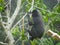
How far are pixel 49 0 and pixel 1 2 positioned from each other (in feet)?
15.7

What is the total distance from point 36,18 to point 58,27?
2.87m

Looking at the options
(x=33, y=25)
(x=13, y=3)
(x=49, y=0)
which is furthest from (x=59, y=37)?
(x=49, y=0)

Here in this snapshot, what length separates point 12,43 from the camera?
359cm

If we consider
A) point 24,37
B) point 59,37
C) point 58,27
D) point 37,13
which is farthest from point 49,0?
point 59,37

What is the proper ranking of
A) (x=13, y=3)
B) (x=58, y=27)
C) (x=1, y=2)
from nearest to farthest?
1. (x=1, y=2)
2. (x=13, y=3)
3. (x=58, y=27)

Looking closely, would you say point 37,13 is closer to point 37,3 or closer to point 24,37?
point 37,3

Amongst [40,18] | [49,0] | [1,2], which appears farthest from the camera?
[49,0]

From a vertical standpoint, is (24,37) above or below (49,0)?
above

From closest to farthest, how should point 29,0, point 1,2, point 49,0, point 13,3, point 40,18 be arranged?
point 1,2
point 29,0
point 40,18
point 13,3
point 49,0

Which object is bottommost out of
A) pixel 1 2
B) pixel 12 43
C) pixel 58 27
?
pixel 58 27

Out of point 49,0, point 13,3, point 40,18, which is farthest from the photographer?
point 49,0

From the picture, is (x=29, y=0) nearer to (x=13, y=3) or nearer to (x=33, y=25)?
(x=33, y=25)

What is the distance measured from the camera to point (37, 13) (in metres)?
4.64

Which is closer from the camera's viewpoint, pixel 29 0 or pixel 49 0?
pixel 29 0
